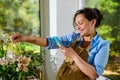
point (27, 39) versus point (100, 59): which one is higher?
point (27, 39)

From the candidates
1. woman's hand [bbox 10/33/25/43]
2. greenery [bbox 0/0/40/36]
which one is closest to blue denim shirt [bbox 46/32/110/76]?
woman's hand [bbox 10/33/25/43]

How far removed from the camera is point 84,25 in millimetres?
1545

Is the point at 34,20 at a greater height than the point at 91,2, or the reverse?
the point at 91,2

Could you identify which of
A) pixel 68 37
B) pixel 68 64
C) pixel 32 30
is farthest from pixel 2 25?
pixel 68 64

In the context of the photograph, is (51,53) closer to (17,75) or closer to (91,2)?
(91,2)

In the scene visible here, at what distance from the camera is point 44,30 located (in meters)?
2.48

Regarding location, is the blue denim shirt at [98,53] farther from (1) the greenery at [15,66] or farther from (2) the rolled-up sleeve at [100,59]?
(1) the greenery at [15,66]

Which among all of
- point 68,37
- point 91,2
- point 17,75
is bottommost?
point 17,75

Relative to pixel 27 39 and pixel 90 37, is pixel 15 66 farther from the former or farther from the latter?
pixel 90 37

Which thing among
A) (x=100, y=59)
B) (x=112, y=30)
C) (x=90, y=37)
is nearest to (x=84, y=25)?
(x=90, y=37)

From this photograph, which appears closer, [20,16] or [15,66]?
[15,66]

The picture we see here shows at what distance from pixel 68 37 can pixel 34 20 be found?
0.76 metres

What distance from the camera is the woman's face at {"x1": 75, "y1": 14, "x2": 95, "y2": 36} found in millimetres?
1549

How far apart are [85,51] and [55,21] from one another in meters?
0.79
